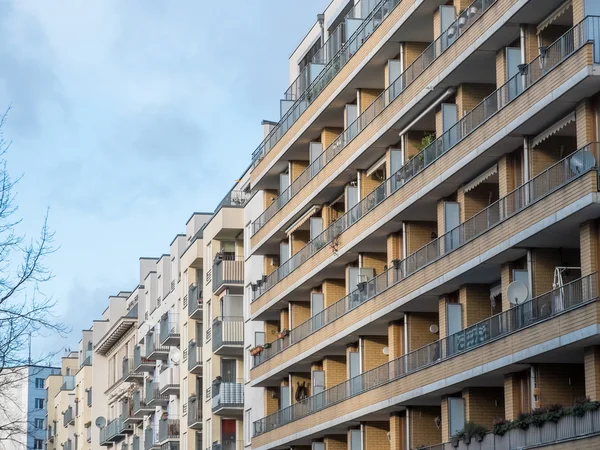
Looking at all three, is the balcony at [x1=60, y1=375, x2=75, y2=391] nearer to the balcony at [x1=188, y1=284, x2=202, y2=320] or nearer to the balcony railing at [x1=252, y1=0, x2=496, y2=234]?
the balcony at [x1=188, y1=284, x2=202, y2=320]

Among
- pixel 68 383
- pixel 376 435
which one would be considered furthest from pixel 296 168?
pixel 68 383

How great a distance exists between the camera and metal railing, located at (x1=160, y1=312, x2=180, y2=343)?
8712 centimetres

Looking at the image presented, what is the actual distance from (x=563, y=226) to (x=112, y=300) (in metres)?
85.6

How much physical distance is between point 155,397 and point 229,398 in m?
20.8

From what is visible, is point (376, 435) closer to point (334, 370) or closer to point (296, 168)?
point (334, 370)

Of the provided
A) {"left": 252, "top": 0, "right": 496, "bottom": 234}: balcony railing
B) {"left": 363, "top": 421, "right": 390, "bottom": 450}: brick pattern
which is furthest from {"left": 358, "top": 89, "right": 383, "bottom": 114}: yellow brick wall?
{"left": 363, "top": 421, "right": 390, "bottom": 450}: brick pattern

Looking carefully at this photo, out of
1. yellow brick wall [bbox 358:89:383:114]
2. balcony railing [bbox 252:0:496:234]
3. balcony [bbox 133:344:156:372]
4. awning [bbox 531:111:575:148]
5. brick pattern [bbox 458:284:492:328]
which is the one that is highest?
yellow brick wall [bbox 358:89:383:114]

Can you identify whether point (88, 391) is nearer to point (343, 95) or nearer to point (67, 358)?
point (67, 358)

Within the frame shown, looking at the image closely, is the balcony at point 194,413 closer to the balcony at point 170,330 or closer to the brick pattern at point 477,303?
the balcony at point 170,330

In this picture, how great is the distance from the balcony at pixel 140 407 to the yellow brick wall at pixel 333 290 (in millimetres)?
38903

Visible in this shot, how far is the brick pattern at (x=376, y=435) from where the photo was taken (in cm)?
5253

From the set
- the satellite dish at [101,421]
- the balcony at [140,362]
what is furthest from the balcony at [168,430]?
the satellite dish at [101,421]

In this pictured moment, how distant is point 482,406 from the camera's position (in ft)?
138

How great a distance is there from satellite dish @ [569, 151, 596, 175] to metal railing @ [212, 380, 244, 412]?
40.3m
